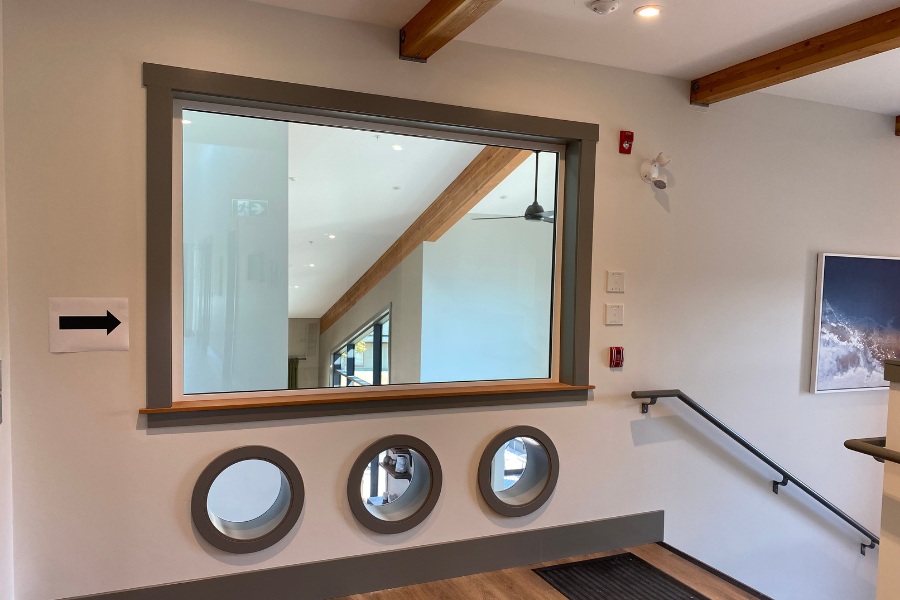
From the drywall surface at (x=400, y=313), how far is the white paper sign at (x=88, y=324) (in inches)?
33.9

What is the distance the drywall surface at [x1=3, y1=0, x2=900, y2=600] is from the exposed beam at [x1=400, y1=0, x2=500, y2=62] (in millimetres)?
92

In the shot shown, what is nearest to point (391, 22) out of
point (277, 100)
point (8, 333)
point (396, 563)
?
point (277, 100)

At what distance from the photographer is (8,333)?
2141 millimetres

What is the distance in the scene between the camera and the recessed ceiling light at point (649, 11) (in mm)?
2428

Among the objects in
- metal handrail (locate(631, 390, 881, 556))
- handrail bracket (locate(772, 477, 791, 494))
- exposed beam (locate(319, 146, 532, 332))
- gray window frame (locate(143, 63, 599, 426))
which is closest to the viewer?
Result: gray window frame (locate(143, 63, 599, 426))

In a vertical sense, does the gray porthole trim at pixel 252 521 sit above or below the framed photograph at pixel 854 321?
below

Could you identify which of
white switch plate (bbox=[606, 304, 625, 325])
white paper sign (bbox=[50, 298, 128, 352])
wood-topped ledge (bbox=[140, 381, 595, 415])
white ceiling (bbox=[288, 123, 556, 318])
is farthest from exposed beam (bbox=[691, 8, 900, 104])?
white paper sign (bbox=[50, 298, 128, 352])

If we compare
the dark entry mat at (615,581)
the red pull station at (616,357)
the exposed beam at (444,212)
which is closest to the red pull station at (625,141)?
the exposed beam at (444,212)

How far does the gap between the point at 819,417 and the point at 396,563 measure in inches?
103

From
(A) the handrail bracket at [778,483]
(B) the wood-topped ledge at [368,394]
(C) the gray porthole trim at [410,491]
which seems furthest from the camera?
(A) the handrail bracket at [778,483]

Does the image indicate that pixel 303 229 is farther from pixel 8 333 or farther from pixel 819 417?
pixel 819 417

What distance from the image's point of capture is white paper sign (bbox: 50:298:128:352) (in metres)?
2.21

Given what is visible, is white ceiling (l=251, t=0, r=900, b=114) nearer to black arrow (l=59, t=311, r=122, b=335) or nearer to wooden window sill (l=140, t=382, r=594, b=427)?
black arrow (l=59, t=311, r=122, b=335)

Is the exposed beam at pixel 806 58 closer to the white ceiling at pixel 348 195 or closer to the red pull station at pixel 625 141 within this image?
the red pull station at pixel 625 141
